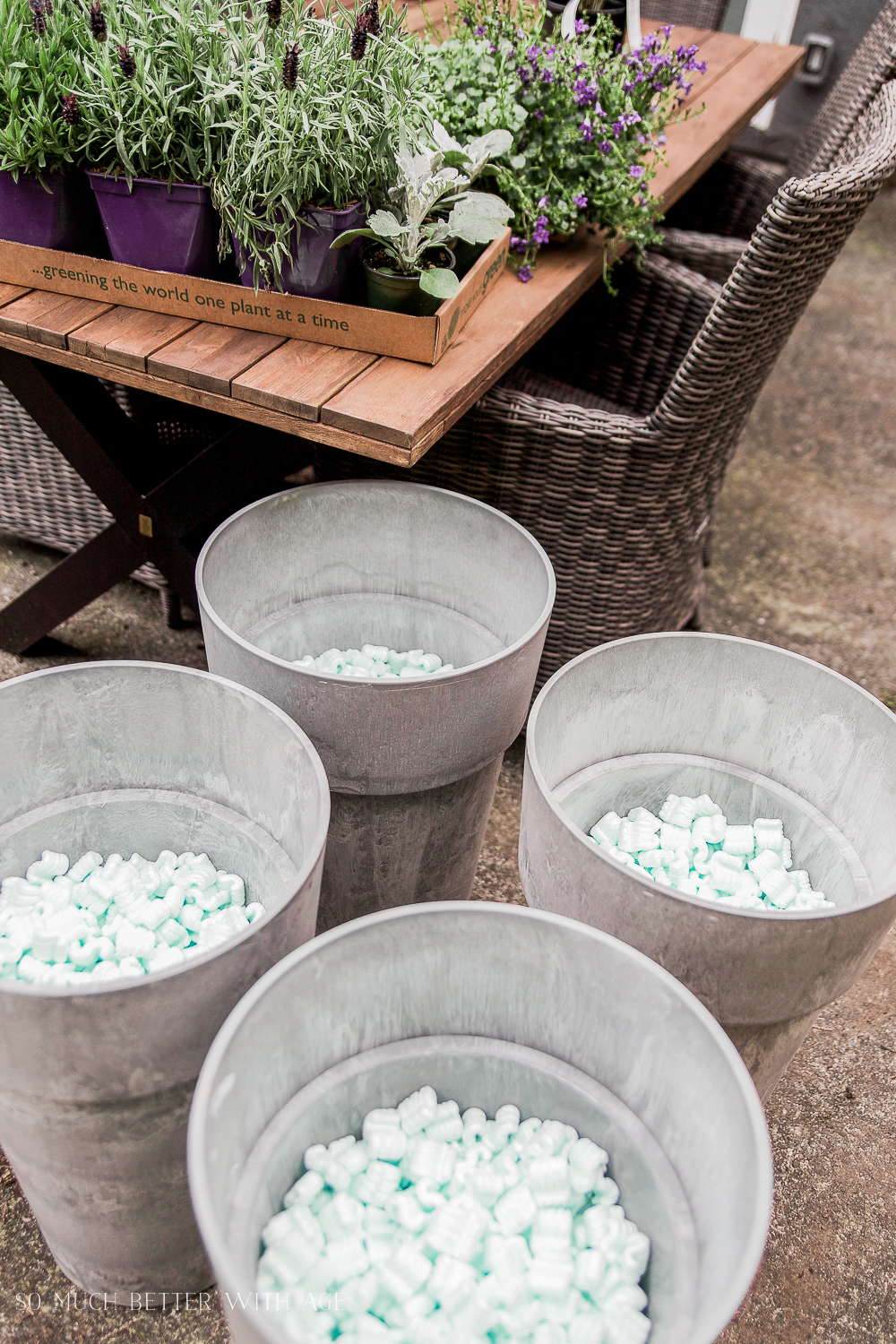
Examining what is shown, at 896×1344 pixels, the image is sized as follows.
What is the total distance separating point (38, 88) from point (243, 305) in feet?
1.19

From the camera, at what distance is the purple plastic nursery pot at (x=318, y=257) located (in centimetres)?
133

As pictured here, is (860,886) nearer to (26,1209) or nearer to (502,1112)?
(502,1112)

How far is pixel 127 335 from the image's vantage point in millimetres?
1430

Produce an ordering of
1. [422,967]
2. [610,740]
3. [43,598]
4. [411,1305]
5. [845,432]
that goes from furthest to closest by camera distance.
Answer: [845,432] < [43,598] < [610,740] < [422,967] < [411,1305]

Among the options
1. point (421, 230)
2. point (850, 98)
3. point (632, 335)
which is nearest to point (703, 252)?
point (632, 335)

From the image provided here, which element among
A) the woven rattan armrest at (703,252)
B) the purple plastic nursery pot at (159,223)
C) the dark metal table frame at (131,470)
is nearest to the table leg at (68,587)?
the dark metal table frame at (131,470)

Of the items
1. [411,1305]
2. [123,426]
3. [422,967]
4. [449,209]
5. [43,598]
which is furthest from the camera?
[43,598]

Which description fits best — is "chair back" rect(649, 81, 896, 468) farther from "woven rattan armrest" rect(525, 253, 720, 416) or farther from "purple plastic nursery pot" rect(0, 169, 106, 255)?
"purple plastic nursery pot" rect(0, 169, 106, 255)

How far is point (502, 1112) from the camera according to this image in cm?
106

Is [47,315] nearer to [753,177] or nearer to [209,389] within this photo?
[209,389]

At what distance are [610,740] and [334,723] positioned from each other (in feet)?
1.39

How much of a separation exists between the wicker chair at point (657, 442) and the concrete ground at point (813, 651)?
16.5 inches

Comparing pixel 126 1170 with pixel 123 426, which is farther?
pixel 123 426

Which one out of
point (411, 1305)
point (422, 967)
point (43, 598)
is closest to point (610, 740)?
point (422, 967)
